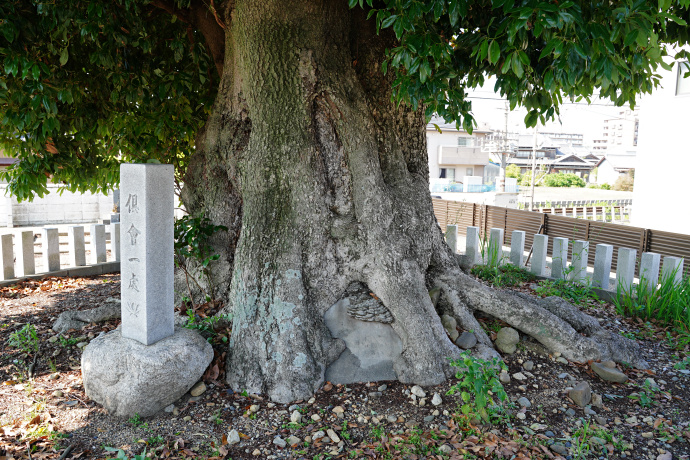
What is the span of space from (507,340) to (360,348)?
1.36m

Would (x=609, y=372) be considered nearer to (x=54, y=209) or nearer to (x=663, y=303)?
(x=663, y=303)

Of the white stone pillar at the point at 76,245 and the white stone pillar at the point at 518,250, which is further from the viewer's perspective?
the white stone pillar at the point at 76,245

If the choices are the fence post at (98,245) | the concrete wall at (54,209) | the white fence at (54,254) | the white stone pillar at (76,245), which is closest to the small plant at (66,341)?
the white fence at (54,254)

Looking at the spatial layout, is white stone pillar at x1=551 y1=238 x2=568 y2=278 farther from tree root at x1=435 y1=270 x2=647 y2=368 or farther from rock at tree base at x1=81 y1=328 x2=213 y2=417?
rock at tree base at x1=81 y1=328 x2=213 y2=417

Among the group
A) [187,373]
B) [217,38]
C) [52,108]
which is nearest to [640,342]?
[187,373]

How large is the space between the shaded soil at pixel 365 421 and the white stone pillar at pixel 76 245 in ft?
11.9

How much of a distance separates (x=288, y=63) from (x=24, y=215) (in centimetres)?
1538

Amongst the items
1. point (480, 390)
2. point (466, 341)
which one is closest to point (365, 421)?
point (480, 390)

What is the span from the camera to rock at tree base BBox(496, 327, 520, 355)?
14.6 ft

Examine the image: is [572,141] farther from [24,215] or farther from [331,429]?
[331,429]

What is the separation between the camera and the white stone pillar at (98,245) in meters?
8.02

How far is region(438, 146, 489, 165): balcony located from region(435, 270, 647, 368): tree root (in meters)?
41.1

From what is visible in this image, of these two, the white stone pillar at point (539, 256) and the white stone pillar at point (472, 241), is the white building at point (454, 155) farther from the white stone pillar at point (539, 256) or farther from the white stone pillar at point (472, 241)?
the white stone pillar at point (539, 256)

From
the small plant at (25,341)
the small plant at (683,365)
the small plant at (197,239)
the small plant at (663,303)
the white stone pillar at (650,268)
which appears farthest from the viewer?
the white stone pillar at (650,268)
